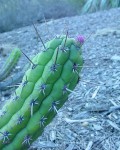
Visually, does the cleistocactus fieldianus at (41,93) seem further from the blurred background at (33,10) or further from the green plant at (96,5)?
the green plant at (96,5)

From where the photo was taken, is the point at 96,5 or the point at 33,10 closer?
the point at 33,10

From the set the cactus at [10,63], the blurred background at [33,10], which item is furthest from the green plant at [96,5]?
the cactus at [10,63]

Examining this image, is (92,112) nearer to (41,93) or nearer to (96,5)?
(41,93)

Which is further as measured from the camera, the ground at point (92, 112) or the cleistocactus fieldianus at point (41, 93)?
the ground at point (92, 112)

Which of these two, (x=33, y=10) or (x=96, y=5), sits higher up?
(x=33, y=10)

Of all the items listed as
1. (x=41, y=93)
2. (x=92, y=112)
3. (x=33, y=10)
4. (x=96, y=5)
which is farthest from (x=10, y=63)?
(x=96, y=5)

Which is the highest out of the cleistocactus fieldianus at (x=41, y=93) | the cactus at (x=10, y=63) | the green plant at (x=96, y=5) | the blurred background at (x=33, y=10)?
the cleistocactus fieldianus at (x=41, y=93)

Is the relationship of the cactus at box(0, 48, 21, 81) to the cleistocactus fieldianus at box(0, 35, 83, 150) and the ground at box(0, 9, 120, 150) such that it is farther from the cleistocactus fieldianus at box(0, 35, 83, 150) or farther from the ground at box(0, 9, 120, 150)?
the cleistocactus fieldianus at box(0, 35, 83, 150)

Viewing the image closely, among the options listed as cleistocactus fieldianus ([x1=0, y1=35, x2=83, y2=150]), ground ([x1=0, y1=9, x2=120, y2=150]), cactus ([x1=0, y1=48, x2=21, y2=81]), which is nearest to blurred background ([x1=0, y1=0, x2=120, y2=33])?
ground ([x1=0, y1=9, x2=120, y2=150])
